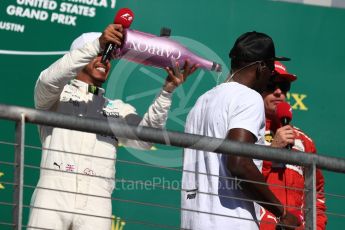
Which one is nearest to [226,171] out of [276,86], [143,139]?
[143,139]

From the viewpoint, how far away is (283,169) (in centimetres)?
523

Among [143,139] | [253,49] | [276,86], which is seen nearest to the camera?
[143,139]

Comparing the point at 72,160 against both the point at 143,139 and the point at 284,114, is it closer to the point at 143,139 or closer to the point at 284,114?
the point at 284,114

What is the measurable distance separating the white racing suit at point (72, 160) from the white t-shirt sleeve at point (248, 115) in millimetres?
868

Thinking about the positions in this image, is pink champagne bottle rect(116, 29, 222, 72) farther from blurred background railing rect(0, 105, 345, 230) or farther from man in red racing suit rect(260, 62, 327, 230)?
blurred background railing rect(0, 105, 345, 230)

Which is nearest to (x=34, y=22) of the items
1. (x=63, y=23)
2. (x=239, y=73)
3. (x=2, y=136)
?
(x=63, y=23)

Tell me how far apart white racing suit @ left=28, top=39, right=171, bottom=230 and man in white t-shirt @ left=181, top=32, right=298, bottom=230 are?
2.20ft

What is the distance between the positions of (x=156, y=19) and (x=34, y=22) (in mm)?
723

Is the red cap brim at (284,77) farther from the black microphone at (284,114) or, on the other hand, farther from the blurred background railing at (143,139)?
the blurred background railing at (143,139)

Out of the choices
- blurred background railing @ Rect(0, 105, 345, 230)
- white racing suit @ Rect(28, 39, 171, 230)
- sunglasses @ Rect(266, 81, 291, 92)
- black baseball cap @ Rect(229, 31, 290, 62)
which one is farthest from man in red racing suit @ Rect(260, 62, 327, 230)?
blurred background railing @ Rect(0, 105, 345, 230)

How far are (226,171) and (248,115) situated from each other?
0.78ft

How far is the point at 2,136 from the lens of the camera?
6.23m

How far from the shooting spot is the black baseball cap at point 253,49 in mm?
4609

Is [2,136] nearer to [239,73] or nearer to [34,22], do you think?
[34,22]
